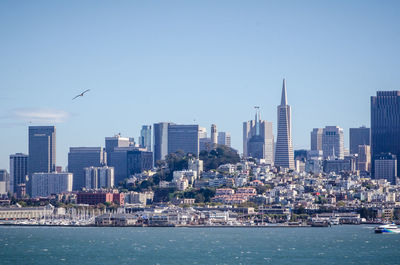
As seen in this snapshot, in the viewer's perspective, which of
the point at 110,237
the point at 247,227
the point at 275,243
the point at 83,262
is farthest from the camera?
the point at 247,227

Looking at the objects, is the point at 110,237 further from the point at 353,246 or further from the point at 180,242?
the point at 353,246

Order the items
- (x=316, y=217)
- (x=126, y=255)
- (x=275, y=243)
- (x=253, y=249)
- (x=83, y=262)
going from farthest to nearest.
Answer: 1. (x=316, y=217)
2. (x=275, y=243)
3. (x=253, y=249)
4. (x=126, y=255)
5. (x=83, y=262)

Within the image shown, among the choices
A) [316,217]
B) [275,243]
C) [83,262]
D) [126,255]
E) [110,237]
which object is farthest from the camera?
[316,217]

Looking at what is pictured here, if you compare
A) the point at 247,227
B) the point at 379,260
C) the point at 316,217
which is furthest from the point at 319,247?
the point at 316,217

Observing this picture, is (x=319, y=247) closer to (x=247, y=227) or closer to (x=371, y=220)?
(x=247, y=227)

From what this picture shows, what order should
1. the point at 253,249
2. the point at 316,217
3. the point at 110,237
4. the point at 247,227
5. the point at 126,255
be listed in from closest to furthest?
the point at 126,255
the point at 253,249
the point at 110,237
the point at 247,227
the point at 316,217

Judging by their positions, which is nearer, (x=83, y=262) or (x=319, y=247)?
(x=83, y=262)

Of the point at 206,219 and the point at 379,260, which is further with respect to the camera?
the point at 206,219

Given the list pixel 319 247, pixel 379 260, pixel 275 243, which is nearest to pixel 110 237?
pixel 275 243
